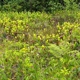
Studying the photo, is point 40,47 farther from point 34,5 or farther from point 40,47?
point 34,5

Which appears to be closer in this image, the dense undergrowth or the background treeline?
the dense undergrowth

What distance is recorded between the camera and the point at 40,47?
20.4 ft

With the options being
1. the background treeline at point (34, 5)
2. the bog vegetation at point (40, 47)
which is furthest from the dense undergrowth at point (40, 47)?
the background treeline at point (34, 5)

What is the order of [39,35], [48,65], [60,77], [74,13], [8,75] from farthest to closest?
[74,13] → [39,35] → [48,65] → [8,75] → [60,77]

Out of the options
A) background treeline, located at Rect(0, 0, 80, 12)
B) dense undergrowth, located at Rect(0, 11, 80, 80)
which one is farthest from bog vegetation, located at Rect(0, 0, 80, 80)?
background treeline, located at Rect(0, 0, 80, 12)

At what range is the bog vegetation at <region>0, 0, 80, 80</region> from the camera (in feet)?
16.4

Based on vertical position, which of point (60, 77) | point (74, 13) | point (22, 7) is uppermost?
point (60, 77)

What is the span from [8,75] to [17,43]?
164 centimetres

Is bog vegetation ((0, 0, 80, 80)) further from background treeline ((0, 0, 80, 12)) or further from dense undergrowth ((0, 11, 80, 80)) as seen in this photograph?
background treeline ((0, 0, 80, 12))

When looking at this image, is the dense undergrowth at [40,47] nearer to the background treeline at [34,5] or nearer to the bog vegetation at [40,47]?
the bog vegetation at [40,47]

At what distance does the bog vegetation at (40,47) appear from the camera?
16.4 ft

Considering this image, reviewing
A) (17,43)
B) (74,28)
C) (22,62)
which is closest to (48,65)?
(22,62)

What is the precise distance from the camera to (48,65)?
5.46 meters

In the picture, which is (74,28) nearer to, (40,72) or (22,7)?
(40,72)
